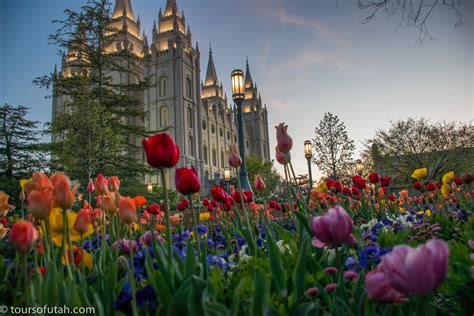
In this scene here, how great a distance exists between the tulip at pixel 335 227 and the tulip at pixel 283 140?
2.57 ft

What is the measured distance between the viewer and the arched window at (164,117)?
1593 inches

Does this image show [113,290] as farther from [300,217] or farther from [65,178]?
[300,217]

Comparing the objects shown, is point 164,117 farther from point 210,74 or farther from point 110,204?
point 110,204

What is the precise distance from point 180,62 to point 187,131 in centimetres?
844

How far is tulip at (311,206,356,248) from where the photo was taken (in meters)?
0.78

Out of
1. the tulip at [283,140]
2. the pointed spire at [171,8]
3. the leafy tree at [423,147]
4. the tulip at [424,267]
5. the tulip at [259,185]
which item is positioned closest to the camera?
the tulip at [424,267]

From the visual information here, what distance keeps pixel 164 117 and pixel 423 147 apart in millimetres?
28475

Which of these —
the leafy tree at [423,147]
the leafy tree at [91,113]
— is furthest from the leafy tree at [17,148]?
the leafy tree at [423,147]

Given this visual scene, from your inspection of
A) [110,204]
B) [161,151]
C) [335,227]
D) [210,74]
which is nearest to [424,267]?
[335,227]

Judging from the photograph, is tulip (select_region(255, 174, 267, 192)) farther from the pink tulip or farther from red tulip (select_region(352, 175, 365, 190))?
the pink tulip

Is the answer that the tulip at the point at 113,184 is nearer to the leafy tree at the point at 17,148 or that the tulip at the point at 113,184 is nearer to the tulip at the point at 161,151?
the tulip at the point at 161,151

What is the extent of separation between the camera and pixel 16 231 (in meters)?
0.81

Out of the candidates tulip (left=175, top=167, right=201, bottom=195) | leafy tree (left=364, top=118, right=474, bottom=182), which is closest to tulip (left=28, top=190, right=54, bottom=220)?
tulip (left=175, top=167, right=201, bottom=195)

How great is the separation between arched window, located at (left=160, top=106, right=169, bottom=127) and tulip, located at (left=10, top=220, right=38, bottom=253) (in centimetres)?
4055
